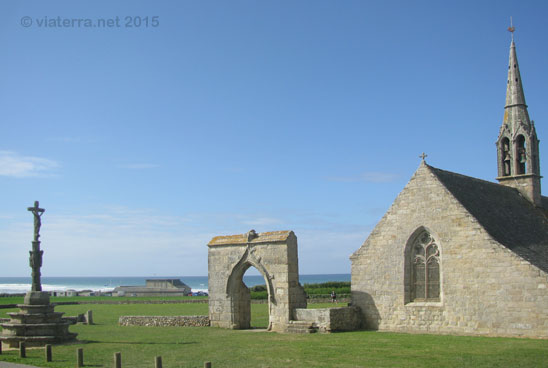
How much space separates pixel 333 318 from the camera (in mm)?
23141

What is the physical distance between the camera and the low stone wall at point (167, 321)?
27.5 metres

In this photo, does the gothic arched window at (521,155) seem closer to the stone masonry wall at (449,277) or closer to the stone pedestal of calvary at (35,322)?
the stone masonry wall at (449,277)

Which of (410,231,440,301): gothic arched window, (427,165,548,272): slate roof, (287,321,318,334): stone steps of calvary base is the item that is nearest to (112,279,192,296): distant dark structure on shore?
(287,321,318,334): stone steps of calvary base

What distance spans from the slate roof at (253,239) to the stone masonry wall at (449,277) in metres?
3.37

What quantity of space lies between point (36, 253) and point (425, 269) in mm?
15667

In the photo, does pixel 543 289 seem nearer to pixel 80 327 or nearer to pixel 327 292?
pixel 80 327

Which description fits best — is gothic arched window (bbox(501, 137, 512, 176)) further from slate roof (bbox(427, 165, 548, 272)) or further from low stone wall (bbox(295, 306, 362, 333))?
low stone wall (bbox(295, 306, 362, 333))

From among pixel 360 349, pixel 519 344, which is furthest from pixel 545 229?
pixel 360 349

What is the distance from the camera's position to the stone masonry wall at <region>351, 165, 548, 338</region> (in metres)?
20.0

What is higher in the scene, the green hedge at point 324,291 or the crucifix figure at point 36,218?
the crucifix figure at point 36,218

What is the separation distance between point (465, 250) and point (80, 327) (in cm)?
1962

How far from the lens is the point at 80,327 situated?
29172 millimetres

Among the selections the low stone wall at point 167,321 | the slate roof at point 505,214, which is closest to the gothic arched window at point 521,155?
the slate roof at point 505,214

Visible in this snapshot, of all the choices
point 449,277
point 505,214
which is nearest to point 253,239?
point 449,277
